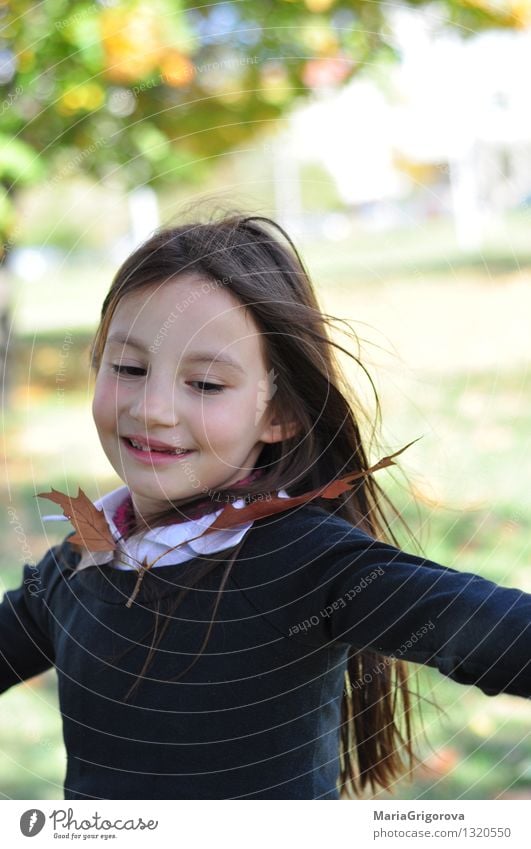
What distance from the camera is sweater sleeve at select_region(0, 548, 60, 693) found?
122 centimetres

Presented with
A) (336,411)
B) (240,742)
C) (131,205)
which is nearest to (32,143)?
(131,205)

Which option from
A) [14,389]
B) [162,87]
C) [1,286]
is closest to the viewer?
[162,87]

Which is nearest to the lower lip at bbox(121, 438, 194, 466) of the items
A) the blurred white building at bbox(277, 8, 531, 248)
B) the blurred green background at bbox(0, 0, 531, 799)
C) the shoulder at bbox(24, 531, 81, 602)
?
the shoulder at bbox(24, 531, 81, 602)

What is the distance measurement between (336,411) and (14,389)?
291cm

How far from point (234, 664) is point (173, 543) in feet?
0.43

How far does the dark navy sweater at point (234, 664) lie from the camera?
3.25 ft

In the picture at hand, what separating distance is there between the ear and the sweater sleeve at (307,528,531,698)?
0.17 meters

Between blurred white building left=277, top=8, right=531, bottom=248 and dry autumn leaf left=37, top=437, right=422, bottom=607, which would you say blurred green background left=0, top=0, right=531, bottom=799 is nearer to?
blurred white building left=277, top=8, right=531, bottom=248

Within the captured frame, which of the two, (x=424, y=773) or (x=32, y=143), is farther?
(x=32, y=143)

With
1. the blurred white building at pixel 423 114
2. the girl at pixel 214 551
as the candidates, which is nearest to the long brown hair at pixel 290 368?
the girl at pixel 214 551

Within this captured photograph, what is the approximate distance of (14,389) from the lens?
393cm

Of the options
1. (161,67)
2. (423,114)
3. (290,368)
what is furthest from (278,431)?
(423,114)

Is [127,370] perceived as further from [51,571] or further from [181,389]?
[51,571]

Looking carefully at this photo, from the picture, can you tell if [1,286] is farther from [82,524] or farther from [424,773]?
[82,524]
